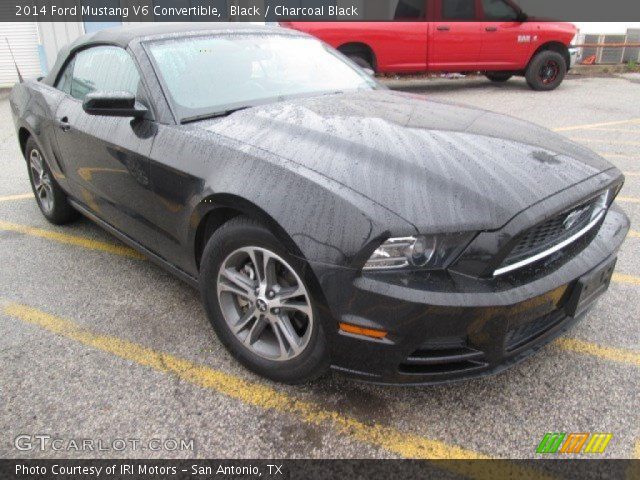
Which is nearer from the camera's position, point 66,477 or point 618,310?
point 66,477

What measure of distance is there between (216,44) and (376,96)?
1.00 meters

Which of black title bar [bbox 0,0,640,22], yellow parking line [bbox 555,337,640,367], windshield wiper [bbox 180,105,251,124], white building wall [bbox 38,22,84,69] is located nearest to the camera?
yellow parking line [bbox 555,337,640,367]

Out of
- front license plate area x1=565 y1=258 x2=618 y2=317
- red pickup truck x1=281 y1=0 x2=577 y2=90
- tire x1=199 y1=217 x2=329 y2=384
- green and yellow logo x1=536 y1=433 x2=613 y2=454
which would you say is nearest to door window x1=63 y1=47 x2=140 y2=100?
tire x1=199 y1=217 x2=329 y2=384

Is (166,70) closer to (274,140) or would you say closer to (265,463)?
(274,140)

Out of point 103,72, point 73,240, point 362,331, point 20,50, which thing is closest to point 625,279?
point 362,331

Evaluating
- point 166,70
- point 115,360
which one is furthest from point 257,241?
point 166,70

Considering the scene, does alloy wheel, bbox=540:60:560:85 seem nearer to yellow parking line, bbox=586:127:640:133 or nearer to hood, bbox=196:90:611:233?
yellow parking line, bbox=586:127:640:133

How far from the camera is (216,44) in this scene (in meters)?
3.07

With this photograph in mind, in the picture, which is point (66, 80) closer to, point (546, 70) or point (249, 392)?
point (249, 392)

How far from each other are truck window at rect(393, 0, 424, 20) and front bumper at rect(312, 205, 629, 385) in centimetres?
844

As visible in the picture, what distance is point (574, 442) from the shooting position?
197 centimetres

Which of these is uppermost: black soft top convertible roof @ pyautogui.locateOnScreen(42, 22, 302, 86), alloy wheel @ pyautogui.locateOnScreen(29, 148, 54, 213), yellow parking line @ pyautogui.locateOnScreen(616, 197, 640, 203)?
black soft top convertible roof @ pyautogui.locateOnScreen(42, 22, 302, 86)

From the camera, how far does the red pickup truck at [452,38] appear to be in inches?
362

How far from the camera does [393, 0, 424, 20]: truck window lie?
30.7 ft
